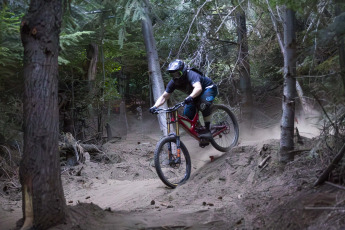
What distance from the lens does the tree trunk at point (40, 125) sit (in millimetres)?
4582

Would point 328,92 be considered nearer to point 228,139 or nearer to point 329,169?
point 329,169

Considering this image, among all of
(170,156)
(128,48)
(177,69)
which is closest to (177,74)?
(177,69)

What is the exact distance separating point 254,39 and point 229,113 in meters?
6.48

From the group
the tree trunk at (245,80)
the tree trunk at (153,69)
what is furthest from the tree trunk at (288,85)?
the tree trunk at (245,80)

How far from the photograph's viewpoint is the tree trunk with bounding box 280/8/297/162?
19.1 feet

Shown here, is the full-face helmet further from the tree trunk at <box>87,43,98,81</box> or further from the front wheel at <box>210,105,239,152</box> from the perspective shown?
the tree trunk at <box>87,43,98,81</box>

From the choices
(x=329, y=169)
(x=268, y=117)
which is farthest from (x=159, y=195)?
(x=268, y=117)

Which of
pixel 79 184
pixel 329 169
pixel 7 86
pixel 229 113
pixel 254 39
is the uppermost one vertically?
pixel 254 39

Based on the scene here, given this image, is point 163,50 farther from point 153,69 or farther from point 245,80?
point 153,69

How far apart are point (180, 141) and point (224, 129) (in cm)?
158

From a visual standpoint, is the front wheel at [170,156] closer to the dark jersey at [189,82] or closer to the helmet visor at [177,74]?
the dark jersey at [189,82]

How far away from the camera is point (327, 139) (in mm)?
5465

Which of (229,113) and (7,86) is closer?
(229,113)

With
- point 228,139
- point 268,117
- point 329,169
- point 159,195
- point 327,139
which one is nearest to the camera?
point 329,169
